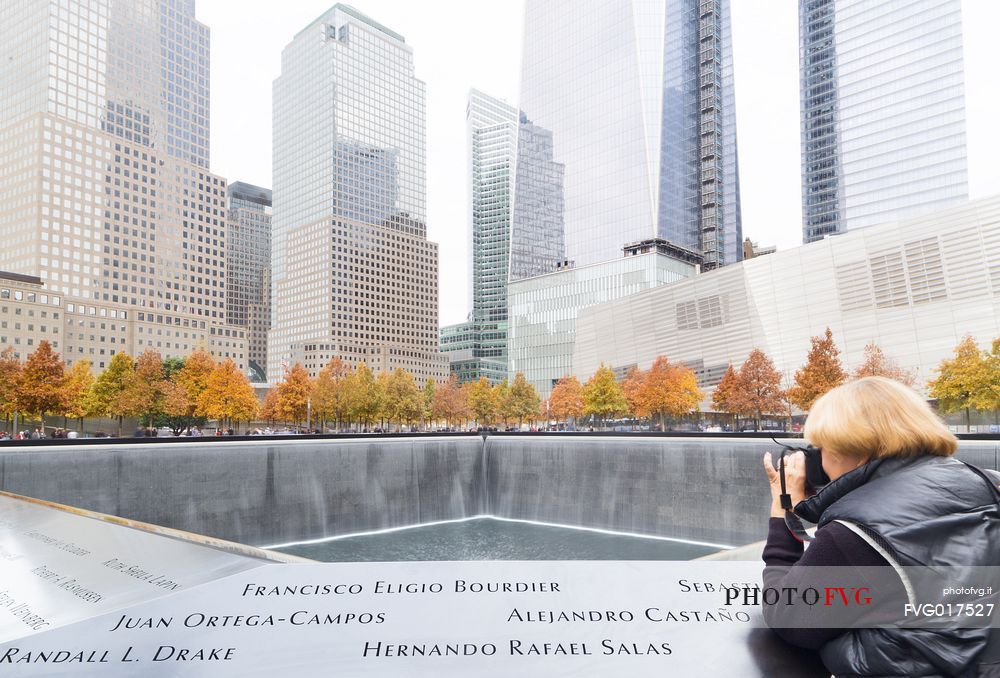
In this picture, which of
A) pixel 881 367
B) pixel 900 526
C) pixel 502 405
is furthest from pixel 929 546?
pixel 502 405

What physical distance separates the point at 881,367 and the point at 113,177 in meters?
130

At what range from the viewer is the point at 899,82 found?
94.8 metres

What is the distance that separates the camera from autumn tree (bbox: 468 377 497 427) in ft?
238

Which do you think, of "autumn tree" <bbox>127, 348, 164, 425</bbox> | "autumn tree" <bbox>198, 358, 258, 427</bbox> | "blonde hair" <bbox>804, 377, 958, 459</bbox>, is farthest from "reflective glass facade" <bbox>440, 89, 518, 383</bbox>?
"blonde hair" <bbox>804, 377, 958, 459</bbox>

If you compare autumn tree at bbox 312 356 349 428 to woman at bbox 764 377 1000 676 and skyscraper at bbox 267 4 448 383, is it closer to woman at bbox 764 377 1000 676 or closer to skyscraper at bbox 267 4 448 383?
woman at bbox 764 377 1000 676

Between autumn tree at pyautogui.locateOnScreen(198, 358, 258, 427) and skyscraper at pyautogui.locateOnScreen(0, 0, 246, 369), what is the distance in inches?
2682

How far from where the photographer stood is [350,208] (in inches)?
6693

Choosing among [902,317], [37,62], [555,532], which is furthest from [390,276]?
[555,532]

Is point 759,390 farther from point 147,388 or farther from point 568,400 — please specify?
point 147,388

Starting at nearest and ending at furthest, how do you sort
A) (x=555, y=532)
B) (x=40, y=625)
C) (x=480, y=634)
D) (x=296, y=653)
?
(x=296, y=653), (x=480, y=634), (x=40, y=625), (x=555, y=532)

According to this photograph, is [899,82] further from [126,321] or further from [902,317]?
[126,321]

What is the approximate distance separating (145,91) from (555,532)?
141 metres

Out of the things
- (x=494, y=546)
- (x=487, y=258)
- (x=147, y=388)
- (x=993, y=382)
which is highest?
(x=487, y=258)

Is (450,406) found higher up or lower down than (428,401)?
lower down
